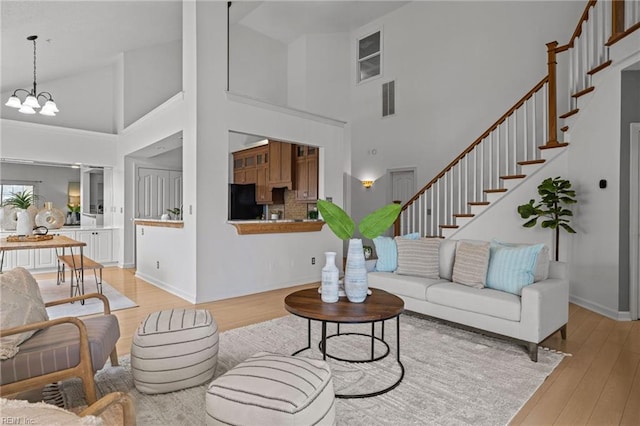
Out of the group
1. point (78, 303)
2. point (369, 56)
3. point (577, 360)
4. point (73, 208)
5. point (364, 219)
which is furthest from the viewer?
point (369, 56)

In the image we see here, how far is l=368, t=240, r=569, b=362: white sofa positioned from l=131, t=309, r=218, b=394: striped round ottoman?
204 cm

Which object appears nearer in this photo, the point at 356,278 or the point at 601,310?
the point at 356,278

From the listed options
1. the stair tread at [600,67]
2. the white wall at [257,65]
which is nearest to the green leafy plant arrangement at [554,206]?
the stair tread at [600,67]

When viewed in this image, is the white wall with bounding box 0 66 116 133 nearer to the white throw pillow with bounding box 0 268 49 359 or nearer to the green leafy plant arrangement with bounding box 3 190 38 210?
the green leafy plant arrangement with bounding box 3 190 38 210

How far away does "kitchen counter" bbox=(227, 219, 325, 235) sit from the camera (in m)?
4.66

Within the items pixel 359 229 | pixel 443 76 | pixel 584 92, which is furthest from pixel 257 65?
pixel 359 229

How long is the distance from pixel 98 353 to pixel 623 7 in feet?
19.2

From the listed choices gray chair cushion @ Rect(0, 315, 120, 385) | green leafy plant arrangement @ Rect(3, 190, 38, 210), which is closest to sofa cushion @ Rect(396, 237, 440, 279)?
gray chair cushion @ Rect(0, 315, 120, 385)

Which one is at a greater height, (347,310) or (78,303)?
(347,310)

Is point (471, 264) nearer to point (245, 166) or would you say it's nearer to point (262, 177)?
point (262, 177)

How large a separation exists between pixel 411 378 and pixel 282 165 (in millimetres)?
5756

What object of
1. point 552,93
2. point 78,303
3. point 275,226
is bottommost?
point 78,303

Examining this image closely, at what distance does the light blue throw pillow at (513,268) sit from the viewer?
2912 mm

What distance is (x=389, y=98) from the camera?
26.2 feet
